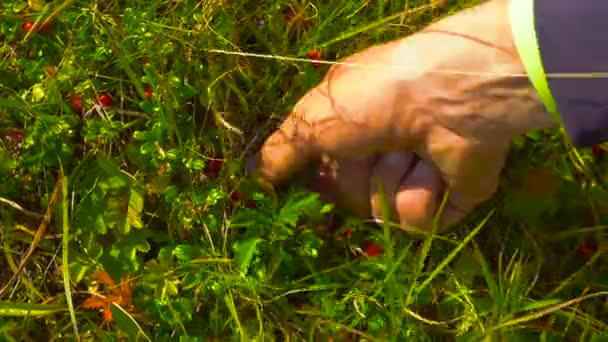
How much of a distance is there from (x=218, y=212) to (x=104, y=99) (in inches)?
16.9

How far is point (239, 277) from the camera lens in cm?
170

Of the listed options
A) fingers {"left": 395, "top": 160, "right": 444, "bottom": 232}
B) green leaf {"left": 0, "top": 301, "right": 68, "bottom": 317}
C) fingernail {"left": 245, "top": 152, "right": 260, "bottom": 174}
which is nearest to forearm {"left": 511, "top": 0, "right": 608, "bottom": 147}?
fingers {"left": 395, "top": 160, "right": 444, "bottom": 232}

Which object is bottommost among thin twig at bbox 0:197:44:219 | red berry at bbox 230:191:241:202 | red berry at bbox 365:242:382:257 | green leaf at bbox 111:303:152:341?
green leaf at bbox 111:303:152:341

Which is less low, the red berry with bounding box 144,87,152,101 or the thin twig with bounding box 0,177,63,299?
the red berry with bounding box 144,87,152,101

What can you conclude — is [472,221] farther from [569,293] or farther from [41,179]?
[41,179]

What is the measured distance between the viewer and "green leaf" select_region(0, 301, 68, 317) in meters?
1.80

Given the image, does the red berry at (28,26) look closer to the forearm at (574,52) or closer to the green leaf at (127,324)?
the green leaf at (127,324)

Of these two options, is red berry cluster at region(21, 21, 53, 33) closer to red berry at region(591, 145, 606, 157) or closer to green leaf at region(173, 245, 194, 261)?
green leaf at region(173, 245, 194, 261)

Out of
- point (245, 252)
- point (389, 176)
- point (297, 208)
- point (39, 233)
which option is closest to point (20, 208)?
point (39, 233)

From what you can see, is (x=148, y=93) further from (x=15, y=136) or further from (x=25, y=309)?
(x=25, y=309)

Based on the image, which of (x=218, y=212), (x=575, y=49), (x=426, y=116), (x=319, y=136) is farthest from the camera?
(x=218, y=212)

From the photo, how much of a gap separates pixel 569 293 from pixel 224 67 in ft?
3.51

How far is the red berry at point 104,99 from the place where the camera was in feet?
6.14

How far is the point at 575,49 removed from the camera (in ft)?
4.66
